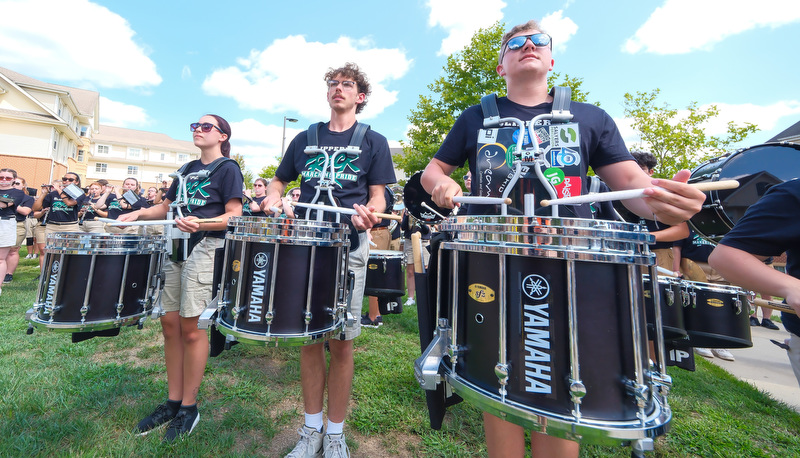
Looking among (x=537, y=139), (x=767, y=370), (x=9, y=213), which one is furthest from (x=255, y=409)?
(x=9, y=213)

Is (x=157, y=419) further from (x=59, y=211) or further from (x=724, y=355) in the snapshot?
(x=59, y=211)

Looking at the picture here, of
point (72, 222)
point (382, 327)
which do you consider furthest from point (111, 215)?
point (382, 327)

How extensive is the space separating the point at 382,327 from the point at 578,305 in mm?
4809

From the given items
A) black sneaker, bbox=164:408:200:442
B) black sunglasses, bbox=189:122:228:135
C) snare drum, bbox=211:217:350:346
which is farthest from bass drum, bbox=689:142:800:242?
black sneaker, bbox=164:408:200:442

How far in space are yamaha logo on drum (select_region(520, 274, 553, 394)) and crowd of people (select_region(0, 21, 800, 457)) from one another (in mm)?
332

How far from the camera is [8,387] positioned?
3.16m

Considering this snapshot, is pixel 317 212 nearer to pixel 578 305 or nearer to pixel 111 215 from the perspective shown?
pixel 578 305

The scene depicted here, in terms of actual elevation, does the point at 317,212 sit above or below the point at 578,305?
above

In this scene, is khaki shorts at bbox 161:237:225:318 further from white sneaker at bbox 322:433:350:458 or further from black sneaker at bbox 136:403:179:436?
white sneaker at bbox 322:433:350:458

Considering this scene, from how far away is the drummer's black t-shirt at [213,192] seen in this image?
9.43 ft

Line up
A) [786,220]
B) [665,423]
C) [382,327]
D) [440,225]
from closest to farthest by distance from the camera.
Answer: [665,423] → [440,225] → [786,220] → [382,327]

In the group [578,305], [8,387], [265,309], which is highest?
[578,305]

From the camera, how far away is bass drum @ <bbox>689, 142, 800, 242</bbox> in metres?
2.04

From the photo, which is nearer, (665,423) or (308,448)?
(665,423)
